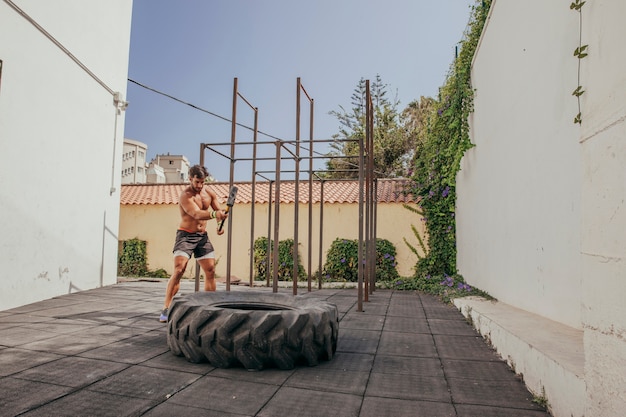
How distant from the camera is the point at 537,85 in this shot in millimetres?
3400

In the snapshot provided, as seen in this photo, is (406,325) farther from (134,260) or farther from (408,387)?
(134,260)

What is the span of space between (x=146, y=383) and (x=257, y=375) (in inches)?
24.1

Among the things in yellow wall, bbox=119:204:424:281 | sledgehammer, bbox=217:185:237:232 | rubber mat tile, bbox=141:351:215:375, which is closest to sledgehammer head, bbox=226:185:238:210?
sledgehammer, bbox=217:185:237:232

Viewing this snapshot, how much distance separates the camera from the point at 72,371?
90.4 inches

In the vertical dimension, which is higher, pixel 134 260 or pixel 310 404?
pixel 134 260

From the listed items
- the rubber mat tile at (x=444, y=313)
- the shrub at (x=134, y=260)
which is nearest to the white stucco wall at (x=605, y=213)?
the rubber mat tile at (x=444, y=313)

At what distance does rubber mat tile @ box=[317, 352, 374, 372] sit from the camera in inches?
101

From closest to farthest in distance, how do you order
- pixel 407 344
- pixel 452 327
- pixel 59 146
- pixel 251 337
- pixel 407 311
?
pixel 251 337 < pixel 407 344 < pixel 452 327 < pixel 407 311 < pixel 59 146

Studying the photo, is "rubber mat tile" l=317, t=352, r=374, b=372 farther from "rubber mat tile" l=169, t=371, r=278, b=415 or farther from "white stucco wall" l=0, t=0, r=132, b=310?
"white stucco wall" l=0, t=0, r=132, b=310

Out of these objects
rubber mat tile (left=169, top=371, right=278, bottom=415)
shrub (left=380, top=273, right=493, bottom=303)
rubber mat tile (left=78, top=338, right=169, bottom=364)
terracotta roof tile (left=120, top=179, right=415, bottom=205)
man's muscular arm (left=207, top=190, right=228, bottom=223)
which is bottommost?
rubber mat tile (left=169, top=371, right=278, bottom=415)

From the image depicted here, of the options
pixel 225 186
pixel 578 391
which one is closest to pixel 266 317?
pixel 578 391

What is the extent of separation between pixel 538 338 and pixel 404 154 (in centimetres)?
1770

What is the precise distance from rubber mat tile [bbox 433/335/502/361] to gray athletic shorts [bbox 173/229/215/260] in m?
2.45

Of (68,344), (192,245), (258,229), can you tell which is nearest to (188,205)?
A: (192,245)
